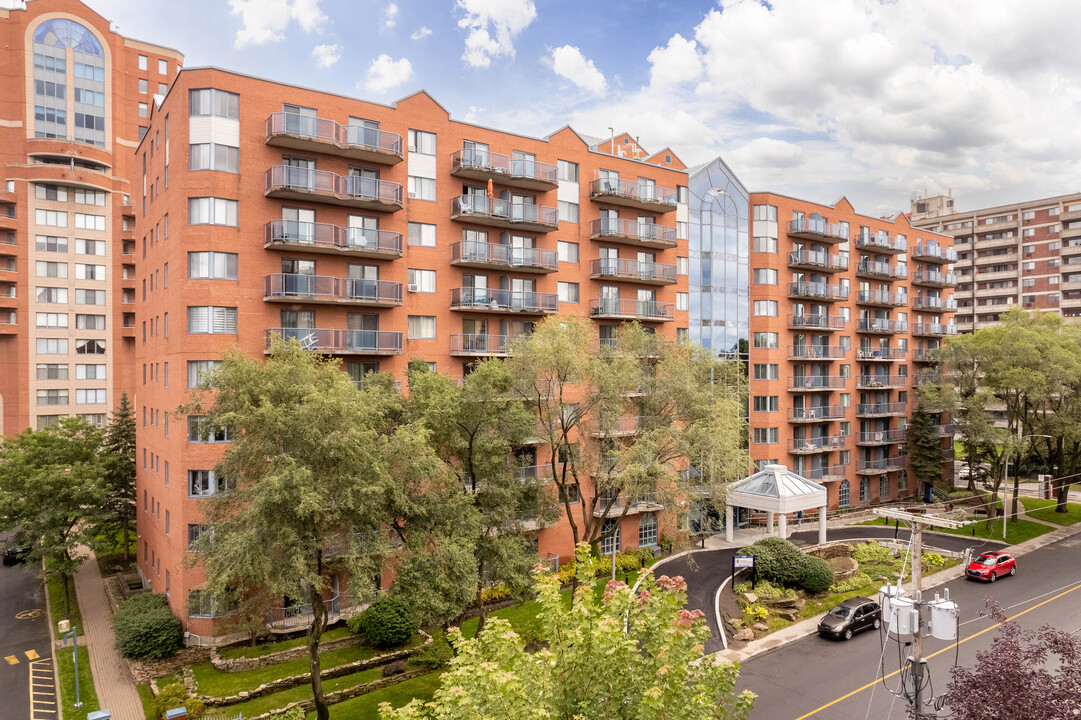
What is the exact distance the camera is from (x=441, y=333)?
36688mm

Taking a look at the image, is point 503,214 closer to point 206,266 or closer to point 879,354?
point 206,266

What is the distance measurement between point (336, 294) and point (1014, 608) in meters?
38.2

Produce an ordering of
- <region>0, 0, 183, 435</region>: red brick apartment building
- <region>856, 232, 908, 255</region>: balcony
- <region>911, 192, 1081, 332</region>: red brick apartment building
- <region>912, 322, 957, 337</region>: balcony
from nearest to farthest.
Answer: <region>856, 232, 908, 255</region>: balcony < <region>0, 0, 183, 435</region>: red brick apartment building < <region>912, 322, 957, 337</region>: balcony < <region>911, 192, 1081, 332</region>: red brick apartment building

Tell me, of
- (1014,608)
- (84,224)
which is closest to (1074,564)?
(1014,608)

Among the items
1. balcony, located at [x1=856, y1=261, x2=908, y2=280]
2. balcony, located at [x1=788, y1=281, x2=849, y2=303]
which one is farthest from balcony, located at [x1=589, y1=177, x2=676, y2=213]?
balcony, located at [x1=856, y1=261, x2=908, y2=280]

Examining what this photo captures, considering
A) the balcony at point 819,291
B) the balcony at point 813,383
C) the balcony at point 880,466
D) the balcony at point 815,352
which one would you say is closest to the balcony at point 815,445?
the balcony at point 880,466

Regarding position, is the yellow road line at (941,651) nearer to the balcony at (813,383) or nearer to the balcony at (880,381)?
the balcony at (813,383)

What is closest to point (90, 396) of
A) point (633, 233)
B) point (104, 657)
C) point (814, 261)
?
point (104, 657)

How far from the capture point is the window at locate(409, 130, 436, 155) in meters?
35.5

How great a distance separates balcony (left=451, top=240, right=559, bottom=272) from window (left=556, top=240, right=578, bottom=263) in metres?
1.47

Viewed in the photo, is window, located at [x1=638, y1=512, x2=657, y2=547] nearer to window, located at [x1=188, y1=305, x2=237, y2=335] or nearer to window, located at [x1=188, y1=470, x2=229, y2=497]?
window, located at [x1=188, y1=470, x2=229, y2=497]

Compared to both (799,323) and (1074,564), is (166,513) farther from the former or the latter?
(1074,564)

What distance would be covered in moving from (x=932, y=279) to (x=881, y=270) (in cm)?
887

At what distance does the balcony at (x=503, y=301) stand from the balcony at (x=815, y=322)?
2424 centimetres
